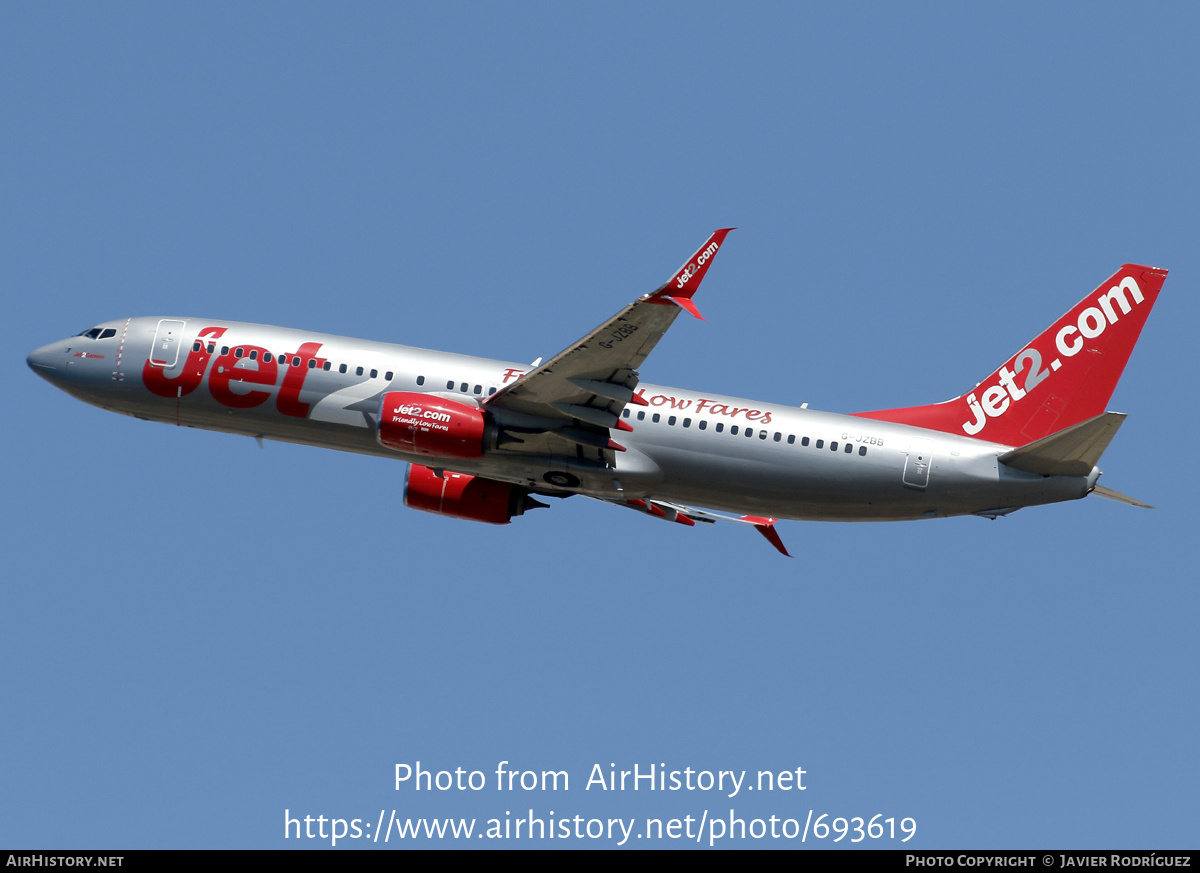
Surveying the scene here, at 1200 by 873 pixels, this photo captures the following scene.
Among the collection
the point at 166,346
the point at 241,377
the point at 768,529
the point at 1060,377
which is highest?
the point at 1060,377

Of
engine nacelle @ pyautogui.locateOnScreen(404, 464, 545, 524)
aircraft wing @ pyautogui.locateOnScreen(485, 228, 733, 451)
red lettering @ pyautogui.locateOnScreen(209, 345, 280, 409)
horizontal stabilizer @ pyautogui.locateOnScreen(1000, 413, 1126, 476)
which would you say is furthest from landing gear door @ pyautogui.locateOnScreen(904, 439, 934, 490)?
red lettering @ pyautogui.locateOnScreen(209, 345, 280, 409)

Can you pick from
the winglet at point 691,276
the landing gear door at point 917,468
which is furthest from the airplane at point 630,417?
the winglet at point 691,276

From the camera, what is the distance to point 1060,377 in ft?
145

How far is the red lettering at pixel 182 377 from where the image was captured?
4400 cm

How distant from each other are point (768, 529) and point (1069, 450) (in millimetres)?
9945

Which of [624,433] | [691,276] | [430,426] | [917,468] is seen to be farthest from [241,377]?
[917,468]

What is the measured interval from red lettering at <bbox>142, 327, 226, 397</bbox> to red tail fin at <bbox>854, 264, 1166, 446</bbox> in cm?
2029

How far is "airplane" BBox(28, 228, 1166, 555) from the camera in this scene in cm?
4144

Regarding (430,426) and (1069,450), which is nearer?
(1069,450)

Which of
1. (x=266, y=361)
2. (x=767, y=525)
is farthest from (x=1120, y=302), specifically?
(x=266, y=361)

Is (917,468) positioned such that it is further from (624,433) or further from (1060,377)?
(624,433)
